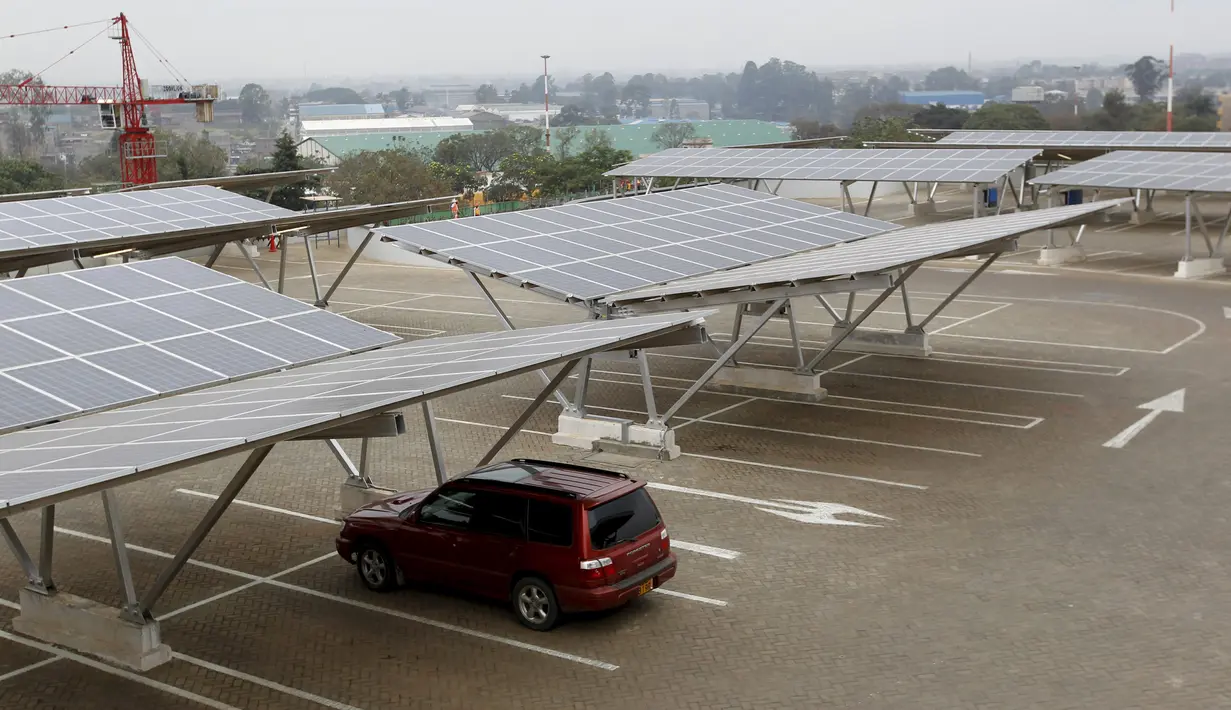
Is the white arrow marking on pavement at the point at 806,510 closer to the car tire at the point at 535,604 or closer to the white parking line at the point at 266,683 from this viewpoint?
the car tire at the point at 535,604

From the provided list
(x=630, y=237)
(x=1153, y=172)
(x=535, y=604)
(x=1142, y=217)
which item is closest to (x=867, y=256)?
(x=630, y=237)

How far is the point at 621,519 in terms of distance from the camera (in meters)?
12.8

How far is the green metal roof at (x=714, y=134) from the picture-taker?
127125mm

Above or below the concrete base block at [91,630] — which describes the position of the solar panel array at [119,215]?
above

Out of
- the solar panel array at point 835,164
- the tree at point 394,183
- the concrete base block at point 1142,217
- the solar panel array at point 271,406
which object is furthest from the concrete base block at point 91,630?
the tree at point 394,183

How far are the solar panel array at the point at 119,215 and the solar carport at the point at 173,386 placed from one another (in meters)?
10.3

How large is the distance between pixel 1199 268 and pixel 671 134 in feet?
283

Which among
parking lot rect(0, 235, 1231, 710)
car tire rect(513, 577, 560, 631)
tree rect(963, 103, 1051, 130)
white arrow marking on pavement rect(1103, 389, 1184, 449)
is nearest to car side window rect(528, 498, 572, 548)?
car tire rect(513, 577, 560, 631)

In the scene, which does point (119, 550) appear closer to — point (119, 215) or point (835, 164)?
point (119, 215)

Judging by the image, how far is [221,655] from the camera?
496 inches

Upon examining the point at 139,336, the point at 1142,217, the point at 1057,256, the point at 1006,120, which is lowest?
the point at 1057,256

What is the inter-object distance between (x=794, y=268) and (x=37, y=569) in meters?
12.7

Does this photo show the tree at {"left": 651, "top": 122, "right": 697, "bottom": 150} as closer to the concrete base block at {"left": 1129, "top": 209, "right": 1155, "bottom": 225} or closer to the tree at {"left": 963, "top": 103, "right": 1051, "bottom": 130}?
the tree at {"left": 963, "top": 103, "right": 1051, "bottom": 130}

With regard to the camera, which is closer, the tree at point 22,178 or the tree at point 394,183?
the tree at point 394,183
